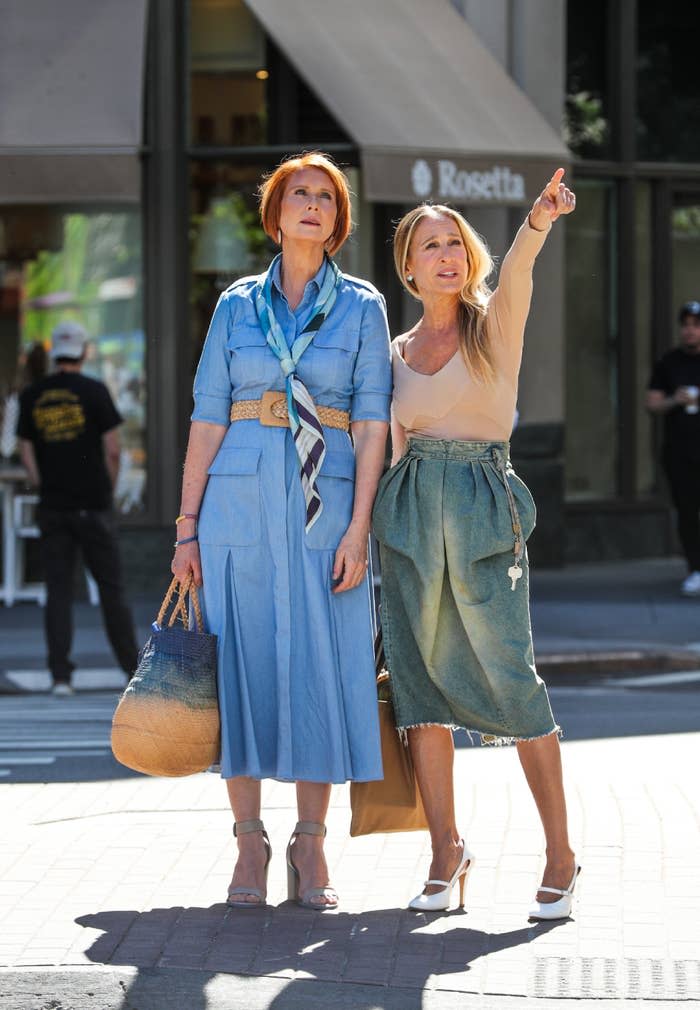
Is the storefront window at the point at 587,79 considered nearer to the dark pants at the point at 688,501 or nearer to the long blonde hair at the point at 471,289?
the dark pants at the point at 688,501

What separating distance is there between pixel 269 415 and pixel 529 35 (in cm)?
1019

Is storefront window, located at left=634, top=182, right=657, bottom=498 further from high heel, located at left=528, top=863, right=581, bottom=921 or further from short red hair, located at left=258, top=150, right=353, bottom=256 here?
high heel, located at left=528, top=863, right=581, bottom=921

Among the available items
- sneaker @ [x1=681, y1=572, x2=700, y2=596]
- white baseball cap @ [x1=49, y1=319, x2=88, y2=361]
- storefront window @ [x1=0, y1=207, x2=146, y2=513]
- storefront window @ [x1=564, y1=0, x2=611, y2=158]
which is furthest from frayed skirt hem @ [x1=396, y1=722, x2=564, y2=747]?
storefront window @ [x1=564, y1=0, x2=611, y2=158]

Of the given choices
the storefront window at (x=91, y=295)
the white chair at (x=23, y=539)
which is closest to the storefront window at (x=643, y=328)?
the storefront window at (x=91, y=295)

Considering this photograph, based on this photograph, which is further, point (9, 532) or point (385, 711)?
point (9, 532)

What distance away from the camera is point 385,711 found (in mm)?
5078

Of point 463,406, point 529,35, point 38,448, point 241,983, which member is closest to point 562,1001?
point 241,983

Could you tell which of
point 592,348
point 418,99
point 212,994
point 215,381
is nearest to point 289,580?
point 215,381

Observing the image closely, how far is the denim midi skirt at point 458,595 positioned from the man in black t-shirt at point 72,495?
4.89m

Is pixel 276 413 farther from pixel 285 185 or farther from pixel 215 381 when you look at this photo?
pixel 285 185

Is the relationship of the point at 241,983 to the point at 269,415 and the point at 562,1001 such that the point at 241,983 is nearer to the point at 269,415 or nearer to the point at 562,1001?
the point at 562,1001

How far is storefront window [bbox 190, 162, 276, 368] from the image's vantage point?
1388 cm

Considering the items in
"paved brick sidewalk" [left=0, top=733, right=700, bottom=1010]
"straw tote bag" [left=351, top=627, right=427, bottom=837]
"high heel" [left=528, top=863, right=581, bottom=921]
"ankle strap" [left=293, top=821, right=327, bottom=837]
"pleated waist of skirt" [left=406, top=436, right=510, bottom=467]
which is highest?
"pleated waist of skirt" [left=406, top=436, right=510, bottom=467]

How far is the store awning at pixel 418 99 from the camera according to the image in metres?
12.7
